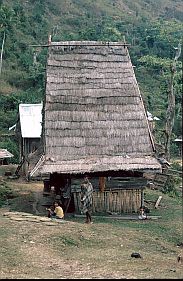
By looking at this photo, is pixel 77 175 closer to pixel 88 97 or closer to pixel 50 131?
pixel 50 131

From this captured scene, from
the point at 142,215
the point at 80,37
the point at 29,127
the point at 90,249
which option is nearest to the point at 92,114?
the point at 142,215

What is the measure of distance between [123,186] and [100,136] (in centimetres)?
177

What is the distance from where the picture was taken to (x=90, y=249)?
1272 cm

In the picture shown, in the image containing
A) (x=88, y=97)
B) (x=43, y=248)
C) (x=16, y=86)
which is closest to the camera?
(x=43, y=248)

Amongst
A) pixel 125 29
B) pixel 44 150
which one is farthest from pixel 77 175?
pixel 125 29

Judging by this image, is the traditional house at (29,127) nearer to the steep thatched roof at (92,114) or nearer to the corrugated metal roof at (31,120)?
the corrugated metal roof at (31,120)

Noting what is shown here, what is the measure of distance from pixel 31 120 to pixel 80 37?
26.5 meters

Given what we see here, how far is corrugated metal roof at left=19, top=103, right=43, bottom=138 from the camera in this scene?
27.4m

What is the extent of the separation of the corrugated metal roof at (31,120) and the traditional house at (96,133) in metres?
8.41

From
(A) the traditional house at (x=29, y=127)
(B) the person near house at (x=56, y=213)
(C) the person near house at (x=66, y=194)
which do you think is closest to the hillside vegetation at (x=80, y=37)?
(A) the traditional house at (x=29, y=127)

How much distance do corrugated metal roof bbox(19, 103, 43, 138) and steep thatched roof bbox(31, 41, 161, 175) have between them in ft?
28.3

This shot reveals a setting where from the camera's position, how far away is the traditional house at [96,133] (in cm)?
1702

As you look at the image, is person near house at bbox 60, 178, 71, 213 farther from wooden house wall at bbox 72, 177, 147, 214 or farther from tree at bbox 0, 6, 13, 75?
tree at bbox 0, 6, 13, 75

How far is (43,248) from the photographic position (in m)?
12.2
